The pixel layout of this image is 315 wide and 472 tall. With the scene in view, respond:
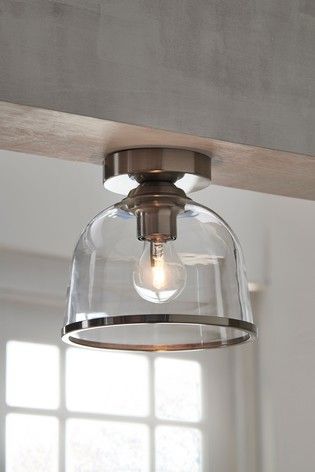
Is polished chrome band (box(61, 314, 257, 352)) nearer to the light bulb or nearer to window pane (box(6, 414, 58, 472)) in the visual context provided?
the light bulb

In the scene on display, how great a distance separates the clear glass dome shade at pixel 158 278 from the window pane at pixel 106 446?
1560 millimetres

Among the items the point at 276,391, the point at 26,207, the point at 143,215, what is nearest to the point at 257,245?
the point at 276,391

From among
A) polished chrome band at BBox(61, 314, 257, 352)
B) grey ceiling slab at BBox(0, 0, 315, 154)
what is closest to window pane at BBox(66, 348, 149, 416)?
polished chrome band at BBox(61, 314, 257, 352)

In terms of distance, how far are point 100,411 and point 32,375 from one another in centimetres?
21

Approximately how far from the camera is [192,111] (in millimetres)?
1004

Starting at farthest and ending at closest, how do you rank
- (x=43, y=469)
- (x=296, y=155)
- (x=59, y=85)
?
(x=43, y=469)
(x=296, y=155)
(x=59, y=85)

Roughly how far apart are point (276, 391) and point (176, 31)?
202 centimetres

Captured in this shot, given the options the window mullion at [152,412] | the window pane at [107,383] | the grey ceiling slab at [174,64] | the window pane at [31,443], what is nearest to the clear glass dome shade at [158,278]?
the grey ceiling slab at [174,64]

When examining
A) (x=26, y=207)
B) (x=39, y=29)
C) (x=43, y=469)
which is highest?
(x=26, y=207)

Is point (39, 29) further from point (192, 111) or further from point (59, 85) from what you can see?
point (192, 111)

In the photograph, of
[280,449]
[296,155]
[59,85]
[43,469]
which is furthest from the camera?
[280,449]

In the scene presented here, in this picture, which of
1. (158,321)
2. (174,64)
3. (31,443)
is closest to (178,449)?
(31,443)

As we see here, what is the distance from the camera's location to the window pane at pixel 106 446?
2633 mm

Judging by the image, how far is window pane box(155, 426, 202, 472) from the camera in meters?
2.75
